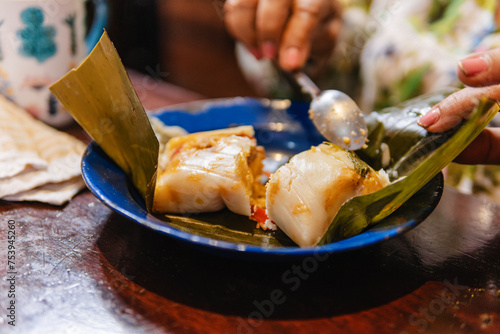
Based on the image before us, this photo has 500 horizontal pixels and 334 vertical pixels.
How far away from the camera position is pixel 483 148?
1215mm

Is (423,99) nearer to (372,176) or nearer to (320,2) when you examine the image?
(372,176)

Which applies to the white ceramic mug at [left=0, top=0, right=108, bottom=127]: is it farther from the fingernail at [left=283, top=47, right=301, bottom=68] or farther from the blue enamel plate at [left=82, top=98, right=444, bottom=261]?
the fingernail at [left=283, top=47, right=301, bottom=68]

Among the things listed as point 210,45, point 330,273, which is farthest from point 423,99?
point 210,45

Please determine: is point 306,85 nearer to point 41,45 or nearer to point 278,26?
point 278,26

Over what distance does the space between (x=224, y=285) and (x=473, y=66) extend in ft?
2.62

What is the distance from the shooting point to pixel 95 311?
860 millimetres

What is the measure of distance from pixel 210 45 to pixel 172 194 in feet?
11.6

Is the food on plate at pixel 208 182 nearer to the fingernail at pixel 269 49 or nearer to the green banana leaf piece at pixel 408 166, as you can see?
the green banana leaf piece at pixel 408 166

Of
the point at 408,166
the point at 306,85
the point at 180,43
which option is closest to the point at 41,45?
the point at 306,85

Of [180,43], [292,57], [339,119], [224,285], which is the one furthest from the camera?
[180,43]

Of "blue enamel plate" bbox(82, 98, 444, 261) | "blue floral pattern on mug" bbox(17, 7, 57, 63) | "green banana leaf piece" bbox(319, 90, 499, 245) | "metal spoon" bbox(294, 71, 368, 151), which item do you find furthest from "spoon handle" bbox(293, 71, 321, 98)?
"blue floral pattern on mug" bbox(17, 7, 57, 63)

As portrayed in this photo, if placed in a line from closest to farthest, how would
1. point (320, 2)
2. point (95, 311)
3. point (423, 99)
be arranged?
1. point (95, 311)
2. point (423, 99)
3. point (320, 2)

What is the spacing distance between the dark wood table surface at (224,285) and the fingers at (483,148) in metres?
0.22

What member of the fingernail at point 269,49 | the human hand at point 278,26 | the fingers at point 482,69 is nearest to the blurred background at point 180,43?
the human hand at point 278,26
